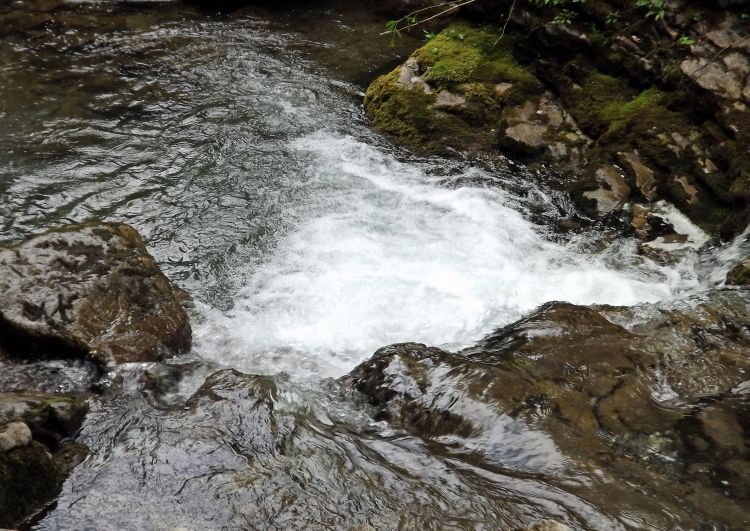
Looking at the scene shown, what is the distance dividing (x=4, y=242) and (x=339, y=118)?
16.3ft

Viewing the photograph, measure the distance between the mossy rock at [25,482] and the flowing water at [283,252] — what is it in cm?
12

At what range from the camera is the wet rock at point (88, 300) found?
4734mm

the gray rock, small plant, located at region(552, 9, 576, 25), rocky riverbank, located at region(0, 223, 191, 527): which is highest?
small plant, located at region(552, 9, 576, 25)

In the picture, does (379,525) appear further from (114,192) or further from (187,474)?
(114,192)

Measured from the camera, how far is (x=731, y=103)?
22.4ft

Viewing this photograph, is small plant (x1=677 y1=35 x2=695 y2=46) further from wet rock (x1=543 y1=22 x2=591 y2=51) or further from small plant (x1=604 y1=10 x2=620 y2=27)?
wet rock (x1=543 y1=22 x2=591 y2=51)

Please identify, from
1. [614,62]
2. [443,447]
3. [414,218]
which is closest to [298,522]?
[443,447]

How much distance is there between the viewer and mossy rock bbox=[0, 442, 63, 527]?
309cm

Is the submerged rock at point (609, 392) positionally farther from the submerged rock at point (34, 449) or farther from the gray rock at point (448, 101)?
the gray rock at point (448, 101)

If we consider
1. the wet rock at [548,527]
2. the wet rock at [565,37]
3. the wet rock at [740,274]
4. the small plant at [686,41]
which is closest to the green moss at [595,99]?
the wet rock at [565,37]

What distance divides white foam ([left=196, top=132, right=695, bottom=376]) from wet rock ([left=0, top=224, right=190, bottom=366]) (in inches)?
21.2

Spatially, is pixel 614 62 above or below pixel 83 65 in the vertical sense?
above

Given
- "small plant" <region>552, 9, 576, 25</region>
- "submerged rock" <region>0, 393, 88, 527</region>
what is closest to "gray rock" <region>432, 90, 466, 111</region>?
"small plant" <region>552, 9, 576, 25</region>

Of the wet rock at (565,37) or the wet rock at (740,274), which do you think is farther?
the wet rock at (565,37)
